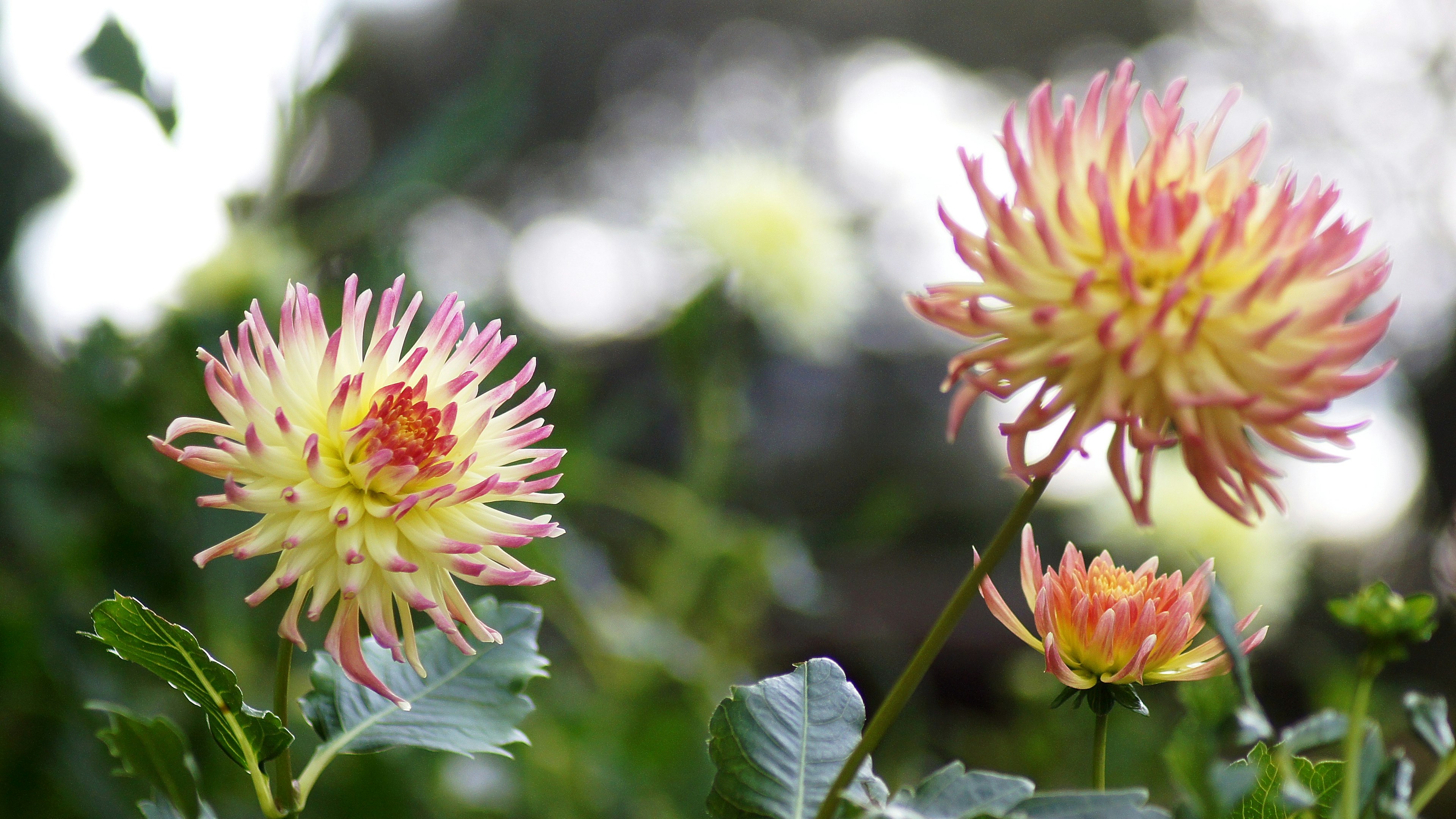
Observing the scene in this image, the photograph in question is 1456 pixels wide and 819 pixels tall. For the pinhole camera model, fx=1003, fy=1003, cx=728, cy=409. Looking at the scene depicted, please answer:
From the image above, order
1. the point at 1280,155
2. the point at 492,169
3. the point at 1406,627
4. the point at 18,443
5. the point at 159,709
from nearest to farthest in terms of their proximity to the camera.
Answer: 1. the point at 1406,627
2. the point at 159,709
3. the point at 18,443
4. the point at 1280,155
5. the point at 492,169

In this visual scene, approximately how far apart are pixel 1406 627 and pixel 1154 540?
1.54m

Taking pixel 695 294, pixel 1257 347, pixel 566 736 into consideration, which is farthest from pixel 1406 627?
pixel 695 294

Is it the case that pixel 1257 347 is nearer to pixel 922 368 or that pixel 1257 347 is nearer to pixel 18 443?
pixel 18 443

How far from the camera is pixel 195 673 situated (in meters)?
0.41

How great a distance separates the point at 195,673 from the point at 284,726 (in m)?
0.04

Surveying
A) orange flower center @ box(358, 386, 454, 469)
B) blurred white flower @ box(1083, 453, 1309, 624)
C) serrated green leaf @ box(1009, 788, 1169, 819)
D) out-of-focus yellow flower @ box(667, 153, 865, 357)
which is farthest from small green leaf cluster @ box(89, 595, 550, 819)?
blurred white flower @ box(1083, 453, 1309, 624)

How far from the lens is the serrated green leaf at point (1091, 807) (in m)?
0.33

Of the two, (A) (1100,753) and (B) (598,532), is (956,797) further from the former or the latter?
(B) (598,532)

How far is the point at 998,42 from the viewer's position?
5.20 metres

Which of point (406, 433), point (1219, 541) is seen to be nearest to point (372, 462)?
point (406, 433)

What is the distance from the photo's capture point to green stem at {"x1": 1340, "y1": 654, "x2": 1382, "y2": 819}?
32 cm

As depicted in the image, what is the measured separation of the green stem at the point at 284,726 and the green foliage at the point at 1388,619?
1.26 feet

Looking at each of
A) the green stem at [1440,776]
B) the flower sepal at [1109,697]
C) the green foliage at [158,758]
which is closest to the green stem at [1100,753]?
the flower sepal at [1109,697]

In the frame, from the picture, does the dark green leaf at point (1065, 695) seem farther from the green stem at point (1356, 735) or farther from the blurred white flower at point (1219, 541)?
the blurred white flower at point (1219, 541)
